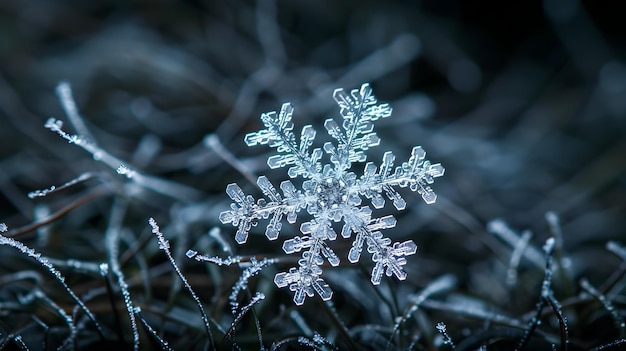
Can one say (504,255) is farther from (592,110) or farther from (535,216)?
(592,110)

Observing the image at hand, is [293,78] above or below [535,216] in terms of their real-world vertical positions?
above

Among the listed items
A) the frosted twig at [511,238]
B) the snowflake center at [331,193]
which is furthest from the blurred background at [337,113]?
the snowflake center at [331,193]

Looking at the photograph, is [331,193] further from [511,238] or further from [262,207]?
[511,238]

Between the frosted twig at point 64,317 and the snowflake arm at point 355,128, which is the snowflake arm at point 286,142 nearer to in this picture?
the snowflake arm at point 355,128

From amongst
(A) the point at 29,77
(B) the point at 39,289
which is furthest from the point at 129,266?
(A) the point at 29,77

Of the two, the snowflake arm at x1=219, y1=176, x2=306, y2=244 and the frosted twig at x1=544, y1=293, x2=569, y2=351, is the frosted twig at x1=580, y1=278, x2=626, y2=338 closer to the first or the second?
the frosted twig at x1=544, y1=293, x2=569, y2=351

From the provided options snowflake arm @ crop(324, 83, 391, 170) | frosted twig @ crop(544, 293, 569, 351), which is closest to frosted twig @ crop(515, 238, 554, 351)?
frosted twig @ crop(544, 293, 569, 351)

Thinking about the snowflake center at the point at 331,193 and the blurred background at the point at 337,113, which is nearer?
the snowflake center at the point at 331,193

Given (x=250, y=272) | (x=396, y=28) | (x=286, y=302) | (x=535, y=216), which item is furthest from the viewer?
(x=396, y=28)
